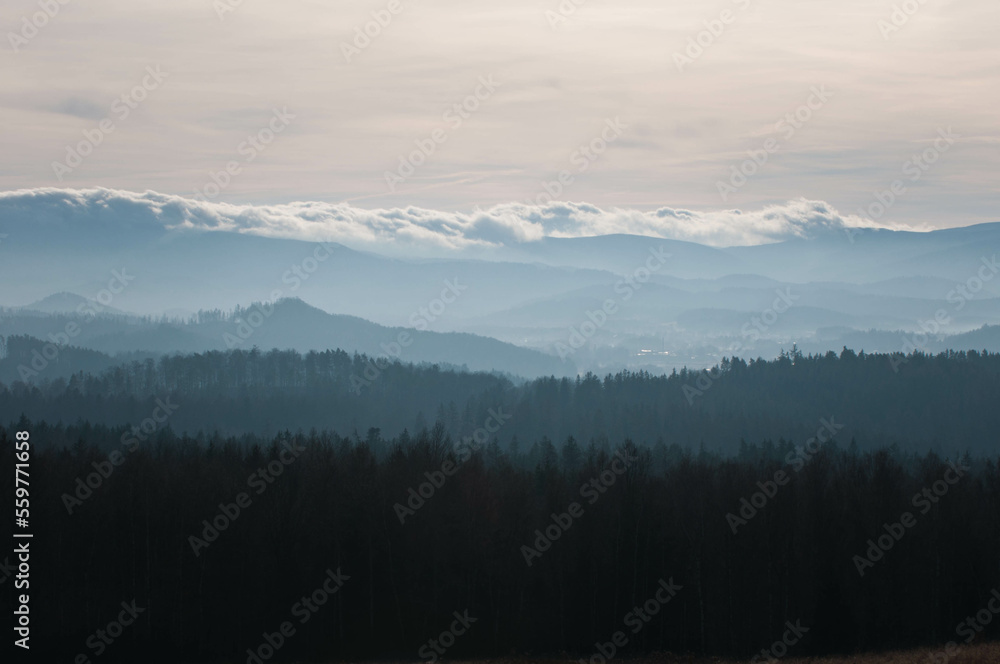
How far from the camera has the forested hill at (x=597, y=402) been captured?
121875 millimetres

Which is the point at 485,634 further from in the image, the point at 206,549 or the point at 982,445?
the point at 982,445

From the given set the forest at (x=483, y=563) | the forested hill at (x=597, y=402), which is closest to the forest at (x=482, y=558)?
the forest at (x=483, y=563)

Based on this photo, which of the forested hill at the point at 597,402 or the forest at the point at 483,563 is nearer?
the forest at the point at 483,563

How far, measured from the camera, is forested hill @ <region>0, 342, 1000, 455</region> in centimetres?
12188

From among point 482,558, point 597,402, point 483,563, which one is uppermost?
point 597,402

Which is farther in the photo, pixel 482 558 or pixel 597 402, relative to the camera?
pixel 597 402

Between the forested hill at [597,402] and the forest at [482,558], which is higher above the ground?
the forested hill at [597,402]

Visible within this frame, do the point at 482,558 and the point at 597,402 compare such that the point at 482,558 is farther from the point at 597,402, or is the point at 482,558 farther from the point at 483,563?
the point at 597,402

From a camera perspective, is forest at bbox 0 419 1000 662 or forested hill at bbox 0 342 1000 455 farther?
forested hill at bbox 0 342 1000 455

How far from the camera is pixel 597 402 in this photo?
5635 inches

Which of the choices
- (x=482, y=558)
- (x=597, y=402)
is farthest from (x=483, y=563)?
(x=597, y=402)

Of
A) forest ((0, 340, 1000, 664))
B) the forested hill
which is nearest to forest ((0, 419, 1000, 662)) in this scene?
forest ((0, 340, 1000, 664))

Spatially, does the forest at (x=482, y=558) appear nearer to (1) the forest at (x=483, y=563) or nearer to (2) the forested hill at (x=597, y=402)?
(1) the forest at (x=483, y=563)

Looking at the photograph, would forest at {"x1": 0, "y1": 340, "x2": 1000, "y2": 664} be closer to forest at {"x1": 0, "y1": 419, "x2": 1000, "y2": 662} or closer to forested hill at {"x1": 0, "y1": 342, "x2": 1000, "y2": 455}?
forest at {"x1": 0, "y1": 419, "x2": 1000, "y2": 662}
